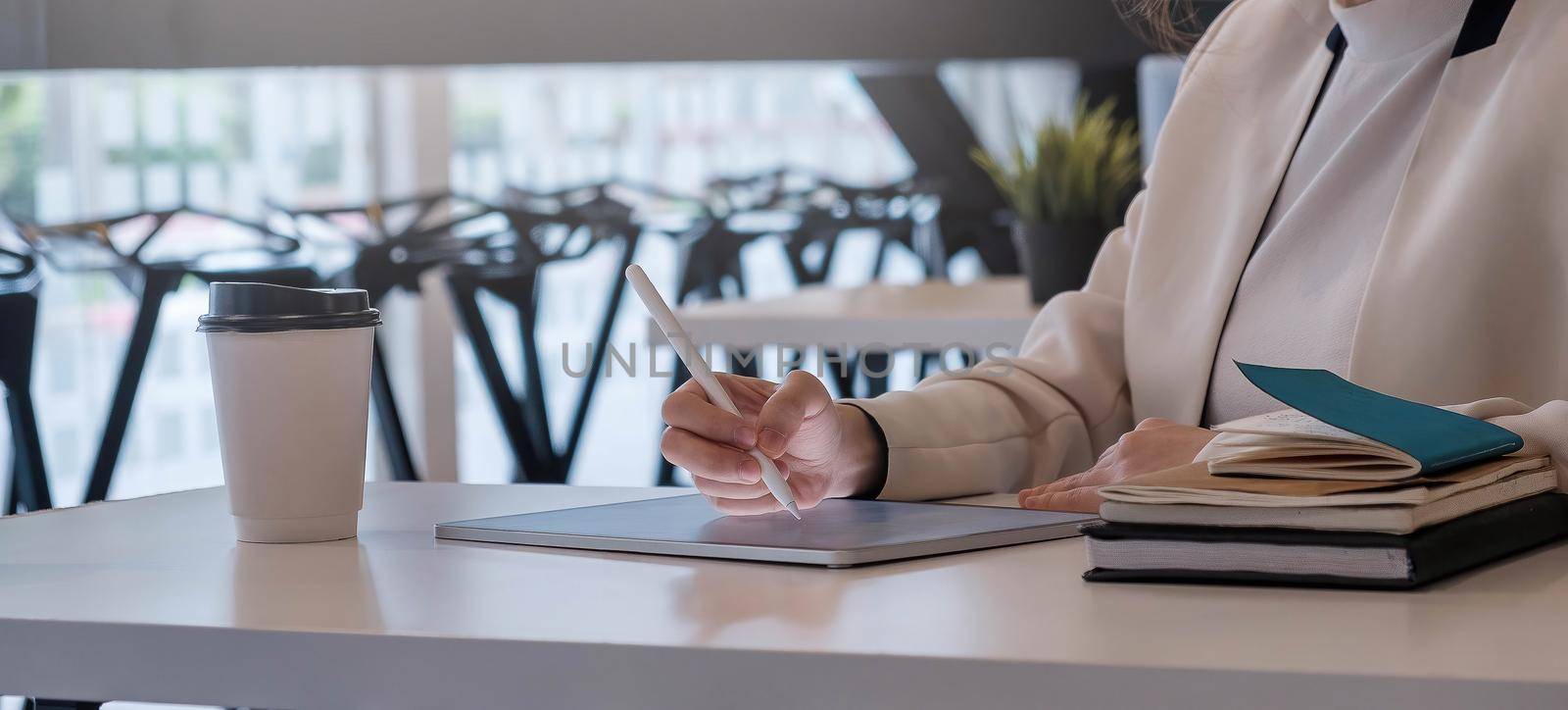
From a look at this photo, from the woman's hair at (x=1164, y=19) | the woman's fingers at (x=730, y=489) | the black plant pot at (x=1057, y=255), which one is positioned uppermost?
the woman's hair at (x=1164, y=19)

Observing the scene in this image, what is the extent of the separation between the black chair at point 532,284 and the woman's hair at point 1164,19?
1.92m

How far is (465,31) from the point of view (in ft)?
10.4

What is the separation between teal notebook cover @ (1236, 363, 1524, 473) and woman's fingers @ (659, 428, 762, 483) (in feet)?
0.86

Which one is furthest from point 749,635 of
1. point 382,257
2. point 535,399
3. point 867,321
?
point 535,399

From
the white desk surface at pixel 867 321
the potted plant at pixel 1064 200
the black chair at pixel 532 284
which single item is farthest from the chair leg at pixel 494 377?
the potted plant at pixel 1064 200

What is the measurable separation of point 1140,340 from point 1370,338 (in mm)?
221

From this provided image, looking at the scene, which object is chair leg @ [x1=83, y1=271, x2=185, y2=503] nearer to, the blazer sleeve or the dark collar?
the blazer sleeve

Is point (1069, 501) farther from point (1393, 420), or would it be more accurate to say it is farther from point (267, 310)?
point (267, 310)

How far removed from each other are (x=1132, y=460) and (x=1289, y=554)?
334 millimetres

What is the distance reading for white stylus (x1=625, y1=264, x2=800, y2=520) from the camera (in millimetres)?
787

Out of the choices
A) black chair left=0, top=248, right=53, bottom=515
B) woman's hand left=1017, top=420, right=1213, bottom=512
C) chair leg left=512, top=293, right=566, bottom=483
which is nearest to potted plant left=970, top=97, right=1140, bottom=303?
chair leg left=512, top=293, right=566, bottom=483

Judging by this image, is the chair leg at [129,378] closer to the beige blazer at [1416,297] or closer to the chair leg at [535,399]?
the chair leg at [535,399]

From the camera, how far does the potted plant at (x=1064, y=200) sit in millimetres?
2324

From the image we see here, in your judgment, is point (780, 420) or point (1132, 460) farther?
point (1132, 460)
